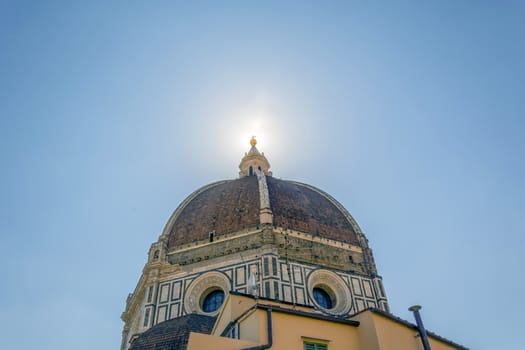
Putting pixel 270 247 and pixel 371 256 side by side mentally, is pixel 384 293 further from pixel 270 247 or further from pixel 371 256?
pixel 270 247

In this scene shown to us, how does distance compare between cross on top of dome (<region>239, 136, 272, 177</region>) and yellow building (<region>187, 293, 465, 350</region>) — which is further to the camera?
cross on top of dome (<region>239, 136, 272, 177</region>)

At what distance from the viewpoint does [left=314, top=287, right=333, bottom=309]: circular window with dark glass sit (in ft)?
62.5

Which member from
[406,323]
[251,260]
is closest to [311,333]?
[406,323]

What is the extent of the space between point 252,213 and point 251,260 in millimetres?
3273

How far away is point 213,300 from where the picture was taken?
63.3 ft

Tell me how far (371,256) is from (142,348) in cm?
1379

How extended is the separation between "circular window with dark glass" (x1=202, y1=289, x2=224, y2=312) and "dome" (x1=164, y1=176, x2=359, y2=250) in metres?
3.07

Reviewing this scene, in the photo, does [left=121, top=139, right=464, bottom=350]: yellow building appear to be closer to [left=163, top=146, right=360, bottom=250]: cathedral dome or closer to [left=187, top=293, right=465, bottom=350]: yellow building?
[left=163, top=146, right=360, bottom=250]: cathedral dome

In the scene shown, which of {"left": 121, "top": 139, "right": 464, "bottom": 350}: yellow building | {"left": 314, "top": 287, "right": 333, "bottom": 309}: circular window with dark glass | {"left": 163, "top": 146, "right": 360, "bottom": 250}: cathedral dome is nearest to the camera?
{"left": 121, "top": 139, "right": 464, "bottom": 350}: yellow building

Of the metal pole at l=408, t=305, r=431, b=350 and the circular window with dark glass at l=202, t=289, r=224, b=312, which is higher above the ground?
the circular window with dark glass at l=202, t=289, r=224, b=312

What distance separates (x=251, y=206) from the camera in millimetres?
22531

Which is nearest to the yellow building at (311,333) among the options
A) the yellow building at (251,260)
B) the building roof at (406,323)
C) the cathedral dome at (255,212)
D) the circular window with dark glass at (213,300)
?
the building roof at (406,323)

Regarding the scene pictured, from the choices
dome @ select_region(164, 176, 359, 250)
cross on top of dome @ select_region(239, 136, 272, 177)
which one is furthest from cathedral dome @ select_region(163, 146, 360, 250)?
cross on top of dome @ select_region(239, 136, 272, 177)

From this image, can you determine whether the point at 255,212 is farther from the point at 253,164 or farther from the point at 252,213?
the point at 253,164
